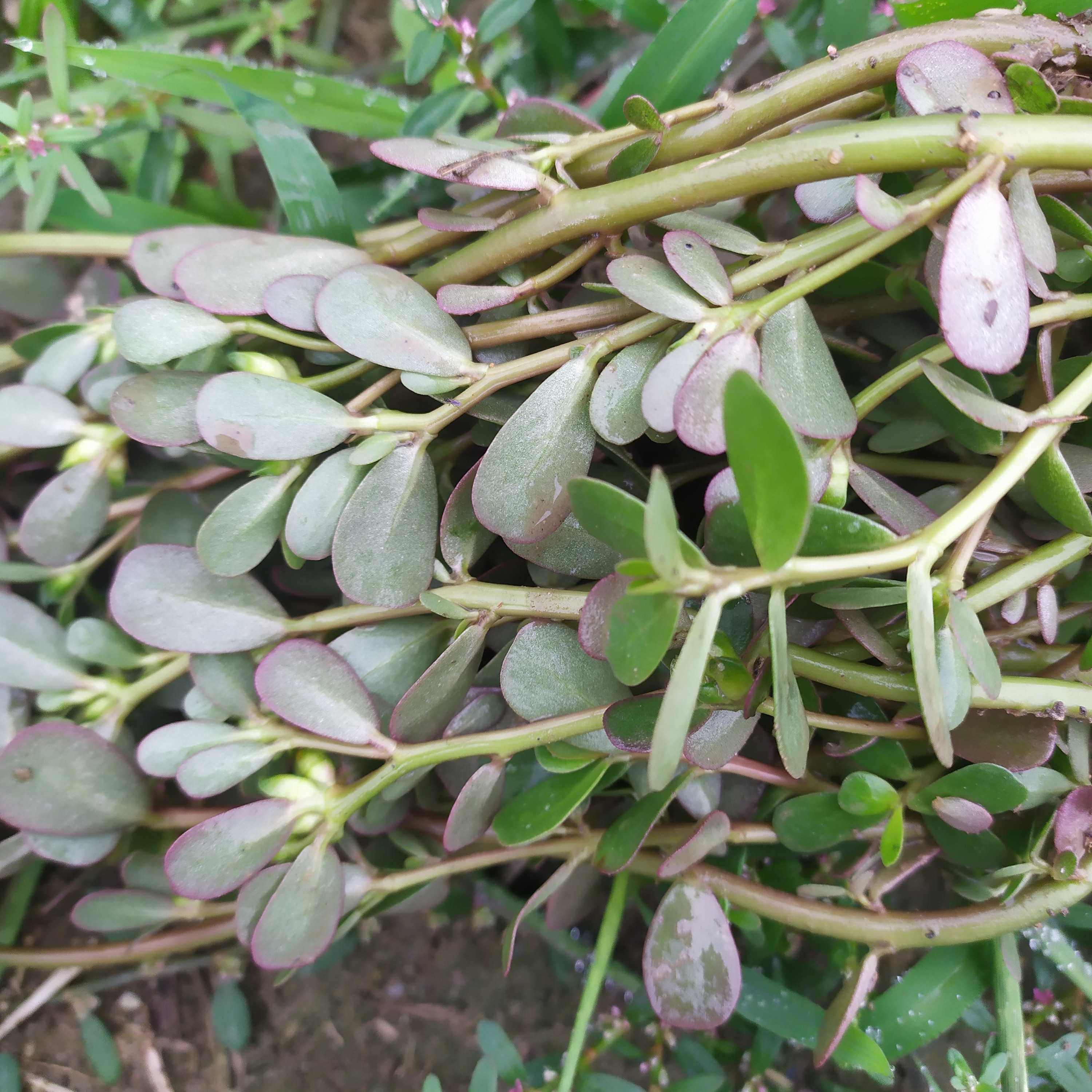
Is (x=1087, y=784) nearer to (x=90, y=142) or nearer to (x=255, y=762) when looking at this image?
(x=255, y=762)

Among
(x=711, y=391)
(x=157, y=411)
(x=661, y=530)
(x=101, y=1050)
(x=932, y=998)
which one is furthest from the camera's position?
(x=101, y=1050)

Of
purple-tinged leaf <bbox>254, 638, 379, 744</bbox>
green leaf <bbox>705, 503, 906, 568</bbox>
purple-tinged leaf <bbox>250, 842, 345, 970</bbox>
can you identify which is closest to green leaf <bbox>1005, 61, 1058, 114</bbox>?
green leaf <bbox>705, 503, 906, 568</bbox>

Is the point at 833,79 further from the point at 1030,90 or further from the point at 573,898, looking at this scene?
the point at 573,898

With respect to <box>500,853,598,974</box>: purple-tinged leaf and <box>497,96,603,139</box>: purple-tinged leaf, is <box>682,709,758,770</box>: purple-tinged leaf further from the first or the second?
<box>497,96,603,139</box>: purple-tinged leaf

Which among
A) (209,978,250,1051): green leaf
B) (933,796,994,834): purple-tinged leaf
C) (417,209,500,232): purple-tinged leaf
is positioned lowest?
(209,978,250,1051): green leaf

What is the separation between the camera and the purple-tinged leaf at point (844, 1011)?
663mm

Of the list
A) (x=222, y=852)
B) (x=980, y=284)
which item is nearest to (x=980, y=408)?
(x=980, y=284)

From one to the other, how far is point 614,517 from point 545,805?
0.93 feet

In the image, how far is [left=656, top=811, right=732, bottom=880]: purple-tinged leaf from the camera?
65 centimetres

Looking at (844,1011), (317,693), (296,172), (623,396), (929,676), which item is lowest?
(844,1011)

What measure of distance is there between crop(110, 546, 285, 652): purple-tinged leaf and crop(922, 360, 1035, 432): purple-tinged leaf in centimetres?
53

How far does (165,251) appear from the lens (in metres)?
0.69

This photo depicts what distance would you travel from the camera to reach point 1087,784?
0.65 meters

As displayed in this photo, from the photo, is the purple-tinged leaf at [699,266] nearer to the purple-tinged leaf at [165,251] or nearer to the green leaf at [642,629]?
the green leaf at [642,629]
